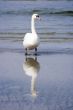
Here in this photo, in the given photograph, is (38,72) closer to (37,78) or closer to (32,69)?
(32,69)

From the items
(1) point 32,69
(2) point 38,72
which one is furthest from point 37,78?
(1) point 32,69

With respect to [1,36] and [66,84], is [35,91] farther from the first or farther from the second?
[1,36]

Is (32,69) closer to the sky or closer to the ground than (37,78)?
closer to the sky

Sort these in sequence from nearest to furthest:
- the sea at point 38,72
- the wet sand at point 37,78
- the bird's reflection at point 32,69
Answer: the wet sand at point 37,78 → the sea at point 38,72 → the bird's reflection at point 32,69

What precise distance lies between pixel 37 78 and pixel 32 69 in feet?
4.36

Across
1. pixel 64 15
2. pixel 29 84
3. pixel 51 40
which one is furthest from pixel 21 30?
pixel 29 84

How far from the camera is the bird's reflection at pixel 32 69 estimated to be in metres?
11.6

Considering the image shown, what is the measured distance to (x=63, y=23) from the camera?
2609cm

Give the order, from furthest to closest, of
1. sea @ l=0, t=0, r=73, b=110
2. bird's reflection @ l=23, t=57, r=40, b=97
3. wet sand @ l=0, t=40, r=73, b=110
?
bird's reflection @ l=23, t=57, r=40, b=97, sea @ l=0, t=0, r=73, b=110, wet sand @ l=0, t=40, r=73, b=110

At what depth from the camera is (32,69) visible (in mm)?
13820

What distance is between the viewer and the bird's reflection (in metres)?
11.6

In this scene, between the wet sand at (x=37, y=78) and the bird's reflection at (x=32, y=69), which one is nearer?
the wet sand at (x=37, y=78)

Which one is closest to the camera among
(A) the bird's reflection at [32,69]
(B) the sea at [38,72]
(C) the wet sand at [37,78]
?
(C) the wet sand at [37,78]

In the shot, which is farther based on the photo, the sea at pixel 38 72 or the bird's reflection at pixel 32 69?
the bird's reflection at pixel 32 69
